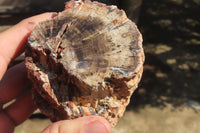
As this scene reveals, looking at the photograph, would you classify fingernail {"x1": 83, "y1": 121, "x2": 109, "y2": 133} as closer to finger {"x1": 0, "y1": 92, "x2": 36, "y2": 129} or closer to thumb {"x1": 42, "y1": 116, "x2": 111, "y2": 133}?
thumb {"x1": 42, "y1": 116, "x2": 111, "y2": 133}

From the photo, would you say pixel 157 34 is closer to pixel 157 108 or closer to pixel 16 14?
pixel 157 108

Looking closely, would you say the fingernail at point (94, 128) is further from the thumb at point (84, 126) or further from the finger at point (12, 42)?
the finger at point (12, 42)

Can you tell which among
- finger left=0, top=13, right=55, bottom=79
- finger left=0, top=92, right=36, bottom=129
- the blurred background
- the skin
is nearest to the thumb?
the skin

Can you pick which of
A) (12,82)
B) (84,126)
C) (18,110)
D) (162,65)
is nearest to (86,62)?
(84,126)

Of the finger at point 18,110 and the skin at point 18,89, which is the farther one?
the finger at point 18,110

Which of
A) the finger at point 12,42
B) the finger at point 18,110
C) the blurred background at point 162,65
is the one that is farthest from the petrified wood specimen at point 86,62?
the blurred background at point 162,65

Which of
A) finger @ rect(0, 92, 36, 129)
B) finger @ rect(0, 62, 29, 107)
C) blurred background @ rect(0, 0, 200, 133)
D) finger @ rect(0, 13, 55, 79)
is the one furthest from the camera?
blurred background @ rect(0, 0, 200, 133)

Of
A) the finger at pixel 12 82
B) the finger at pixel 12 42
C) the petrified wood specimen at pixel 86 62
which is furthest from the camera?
the finger at pixel 12 82

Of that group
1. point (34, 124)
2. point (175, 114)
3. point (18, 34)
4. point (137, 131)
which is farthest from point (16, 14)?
point (175, 114)
